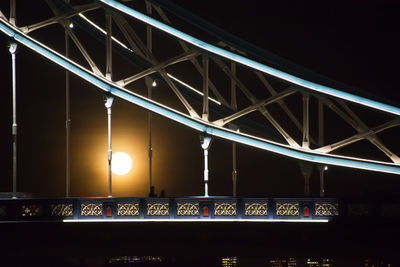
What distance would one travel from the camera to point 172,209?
30844mm

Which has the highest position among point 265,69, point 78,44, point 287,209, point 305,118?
point 78,44

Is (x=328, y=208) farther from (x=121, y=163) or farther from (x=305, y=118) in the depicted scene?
(x=121, y=163)

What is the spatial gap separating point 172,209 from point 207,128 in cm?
298

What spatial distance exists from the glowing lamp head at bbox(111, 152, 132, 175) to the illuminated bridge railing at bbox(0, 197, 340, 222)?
8151 mm

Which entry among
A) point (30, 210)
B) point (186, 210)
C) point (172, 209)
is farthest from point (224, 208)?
point (30, 210)

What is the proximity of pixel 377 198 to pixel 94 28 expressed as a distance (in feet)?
42.3

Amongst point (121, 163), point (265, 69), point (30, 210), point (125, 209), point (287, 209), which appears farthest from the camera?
point (121, 163)

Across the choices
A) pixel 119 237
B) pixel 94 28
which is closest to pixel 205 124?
pixel 119 237

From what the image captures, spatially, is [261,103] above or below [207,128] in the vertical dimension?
above

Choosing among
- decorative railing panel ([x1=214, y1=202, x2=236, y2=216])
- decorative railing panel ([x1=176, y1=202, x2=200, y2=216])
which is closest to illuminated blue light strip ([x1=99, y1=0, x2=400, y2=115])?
decorative railing panel ([x1=214, y1=202, x2=236, y2=216])

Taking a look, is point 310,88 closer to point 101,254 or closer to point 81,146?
point 101,254

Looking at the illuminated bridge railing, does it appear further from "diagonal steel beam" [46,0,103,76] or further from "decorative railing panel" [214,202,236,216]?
"diagonal steel beam" [46,0,103,76]

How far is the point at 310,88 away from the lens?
29.9 metres

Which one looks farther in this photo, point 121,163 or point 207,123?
point 121,163
